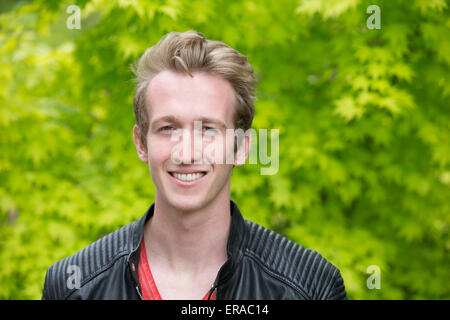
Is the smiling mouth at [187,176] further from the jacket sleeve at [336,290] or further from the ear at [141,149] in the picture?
the jacket sleeve at [336,290]

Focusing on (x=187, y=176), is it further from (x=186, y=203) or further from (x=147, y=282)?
Result: (x=147, y=282)

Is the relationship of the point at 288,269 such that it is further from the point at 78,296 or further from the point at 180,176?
the point at 78,296

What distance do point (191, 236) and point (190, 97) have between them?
61cm

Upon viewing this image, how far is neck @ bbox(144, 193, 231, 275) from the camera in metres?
2.25

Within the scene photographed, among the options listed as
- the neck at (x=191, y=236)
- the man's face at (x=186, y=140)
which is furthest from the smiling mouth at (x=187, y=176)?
the neck at (x=191, y=236)

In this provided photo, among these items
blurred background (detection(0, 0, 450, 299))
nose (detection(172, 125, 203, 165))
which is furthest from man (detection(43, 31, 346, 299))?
blurred background (detection(0, 0, 450, 299))

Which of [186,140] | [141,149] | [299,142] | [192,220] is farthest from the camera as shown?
[299,142]

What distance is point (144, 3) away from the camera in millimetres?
3990

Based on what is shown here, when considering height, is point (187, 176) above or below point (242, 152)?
below

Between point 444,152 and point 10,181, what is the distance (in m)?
3.94

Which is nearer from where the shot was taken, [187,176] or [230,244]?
[187,176]

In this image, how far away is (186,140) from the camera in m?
2.13

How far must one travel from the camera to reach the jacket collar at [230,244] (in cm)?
220

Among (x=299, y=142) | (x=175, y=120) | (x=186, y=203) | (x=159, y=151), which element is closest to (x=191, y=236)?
(x=186, y=203)
